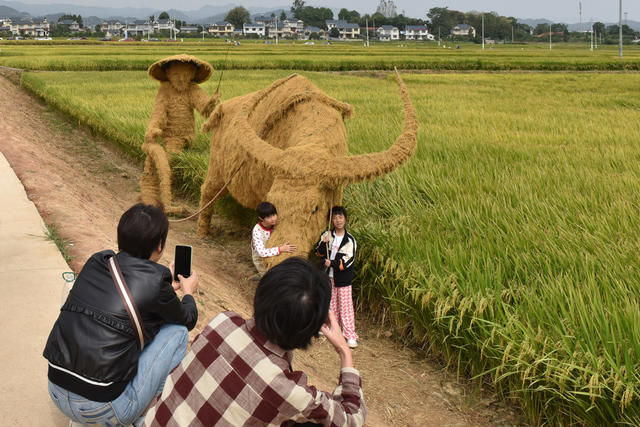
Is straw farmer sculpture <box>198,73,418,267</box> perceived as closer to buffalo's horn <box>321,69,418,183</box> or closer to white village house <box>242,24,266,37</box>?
buffalo's horn <box>321,69,418,183</box>

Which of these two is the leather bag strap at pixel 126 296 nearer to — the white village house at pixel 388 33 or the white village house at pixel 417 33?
the white village house at pixel 388 33

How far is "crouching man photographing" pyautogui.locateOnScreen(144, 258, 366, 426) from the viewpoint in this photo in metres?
1.56

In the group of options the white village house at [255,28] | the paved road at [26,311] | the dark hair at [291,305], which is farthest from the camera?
the white village house at [255,28]

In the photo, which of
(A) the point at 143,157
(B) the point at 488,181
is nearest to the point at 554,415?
(B) the point at 488,181

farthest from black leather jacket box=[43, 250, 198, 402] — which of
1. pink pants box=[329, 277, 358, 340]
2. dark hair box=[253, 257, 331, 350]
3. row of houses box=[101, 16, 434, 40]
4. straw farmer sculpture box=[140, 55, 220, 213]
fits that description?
row of houses box=[101, 16, 434, 40]

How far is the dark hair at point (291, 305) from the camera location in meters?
1.55

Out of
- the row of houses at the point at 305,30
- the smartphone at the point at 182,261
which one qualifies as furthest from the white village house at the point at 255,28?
the smartphone at the point at 182,261

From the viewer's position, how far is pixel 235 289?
15.6 ft

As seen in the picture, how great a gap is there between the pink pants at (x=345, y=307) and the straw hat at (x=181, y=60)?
162 inches

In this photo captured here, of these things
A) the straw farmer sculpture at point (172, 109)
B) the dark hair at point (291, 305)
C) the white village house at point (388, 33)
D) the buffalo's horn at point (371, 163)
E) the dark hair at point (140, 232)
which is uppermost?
the white village house at point (388, 33)

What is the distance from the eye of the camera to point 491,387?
336 centimetres

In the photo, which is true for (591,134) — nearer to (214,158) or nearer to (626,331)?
(214,158)

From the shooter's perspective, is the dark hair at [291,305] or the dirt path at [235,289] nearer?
the dark hair at [291,305]

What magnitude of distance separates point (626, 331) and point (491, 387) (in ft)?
3.03
